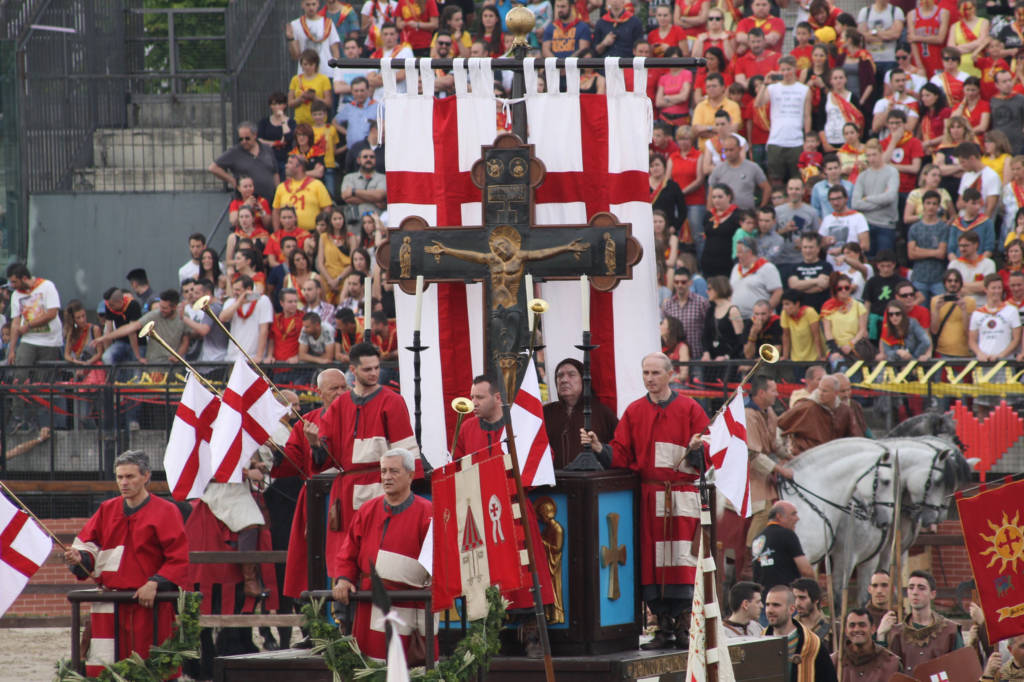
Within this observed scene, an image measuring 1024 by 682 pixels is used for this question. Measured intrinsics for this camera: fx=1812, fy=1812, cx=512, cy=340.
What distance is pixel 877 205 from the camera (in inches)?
699

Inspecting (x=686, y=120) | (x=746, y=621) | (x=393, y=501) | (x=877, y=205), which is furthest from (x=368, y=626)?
(x=686, y=120)

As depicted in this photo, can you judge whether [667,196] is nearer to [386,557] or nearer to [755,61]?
[755,61]

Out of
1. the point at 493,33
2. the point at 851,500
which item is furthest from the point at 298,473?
the point at 493,33

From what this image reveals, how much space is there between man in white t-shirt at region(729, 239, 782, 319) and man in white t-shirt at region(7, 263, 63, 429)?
6828 millimetres

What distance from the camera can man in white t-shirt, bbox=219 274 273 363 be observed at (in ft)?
55.9

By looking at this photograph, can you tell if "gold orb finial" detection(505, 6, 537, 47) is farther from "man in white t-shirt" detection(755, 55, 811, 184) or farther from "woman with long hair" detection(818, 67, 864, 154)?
"woman with long hair" detection(818, 67, 864, 154)

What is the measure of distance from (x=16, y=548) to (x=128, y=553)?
762 millimetres

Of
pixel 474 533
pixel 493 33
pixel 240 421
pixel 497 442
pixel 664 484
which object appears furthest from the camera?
pixel 493 33

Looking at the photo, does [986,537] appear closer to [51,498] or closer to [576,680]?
[576,680]

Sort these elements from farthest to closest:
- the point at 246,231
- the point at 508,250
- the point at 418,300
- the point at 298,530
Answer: the point at 246,231 < the point at 508,250 < the point at 298,530 < the point at 418,300

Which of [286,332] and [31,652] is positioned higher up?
[286,332]

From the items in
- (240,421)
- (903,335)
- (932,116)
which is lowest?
(240,421)

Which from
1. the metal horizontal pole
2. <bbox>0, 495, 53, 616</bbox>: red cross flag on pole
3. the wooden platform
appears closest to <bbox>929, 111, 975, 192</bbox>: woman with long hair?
the metal horizontal pole

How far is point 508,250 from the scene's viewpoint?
11375 millimetres
